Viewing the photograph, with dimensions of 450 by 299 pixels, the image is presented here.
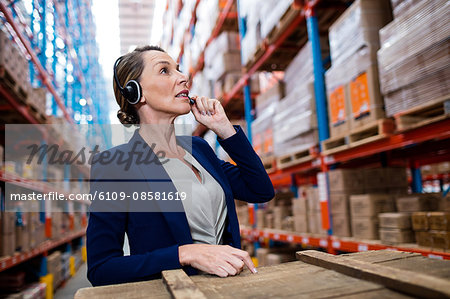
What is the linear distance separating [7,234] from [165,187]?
138 inches

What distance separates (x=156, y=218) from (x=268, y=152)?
421 centimetres

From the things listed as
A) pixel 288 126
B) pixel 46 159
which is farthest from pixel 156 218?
pixel 46 159

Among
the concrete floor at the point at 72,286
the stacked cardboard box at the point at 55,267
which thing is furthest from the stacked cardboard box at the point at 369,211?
the stacked cardboard box at the point at 55,267

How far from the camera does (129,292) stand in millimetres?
891

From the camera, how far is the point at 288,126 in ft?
14.9

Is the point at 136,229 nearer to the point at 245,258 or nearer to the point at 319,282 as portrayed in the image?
the point at 245,258

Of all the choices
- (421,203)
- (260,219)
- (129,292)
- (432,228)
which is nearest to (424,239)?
(432,228)

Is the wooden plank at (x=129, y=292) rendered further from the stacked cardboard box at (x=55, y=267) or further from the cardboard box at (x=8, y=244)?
the stacked cardboard box at (x=55, y=267)

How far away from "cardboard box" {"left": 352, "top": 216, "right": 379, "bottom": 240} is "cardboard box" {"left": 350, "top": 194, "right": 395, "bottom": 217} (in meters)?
0.05

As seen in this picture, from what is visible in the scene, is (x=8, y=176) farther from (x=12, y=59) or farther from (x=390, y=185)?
(x=390, y=185)

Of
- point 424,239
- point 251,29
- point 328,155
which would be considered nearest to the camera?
point 424,239

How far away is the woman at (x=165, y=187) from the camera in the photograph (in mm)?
1115

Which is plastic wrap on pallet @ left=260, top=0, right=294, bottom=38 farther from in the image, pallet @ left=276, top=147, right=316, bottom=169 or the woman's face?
the woman's face

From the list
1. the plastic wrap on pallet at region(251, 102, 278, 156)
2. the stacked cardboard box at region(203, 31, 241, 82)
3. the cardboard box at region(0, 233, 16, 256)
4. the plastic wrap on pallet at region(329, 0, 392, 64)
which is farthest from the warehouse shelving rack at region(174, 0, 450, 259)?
the cardboard box at region(0, 233, 16, 256)
